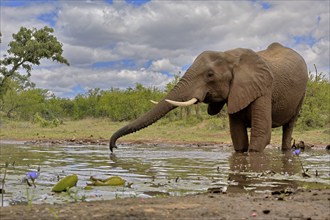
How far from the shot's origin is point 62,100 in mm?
58344

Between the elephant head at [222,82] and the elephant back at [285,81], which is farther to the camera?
the elephant back at [285,81]

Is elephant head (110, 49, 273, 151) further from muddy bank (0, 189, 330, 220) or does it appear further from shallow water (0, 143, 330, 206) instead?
muddy bank (0, 189, 330, 220)

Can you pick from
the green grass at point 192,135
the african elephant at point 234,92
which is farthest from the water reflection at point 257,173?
the green grass at point 192,135

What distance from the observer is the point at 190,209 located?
3.90 m

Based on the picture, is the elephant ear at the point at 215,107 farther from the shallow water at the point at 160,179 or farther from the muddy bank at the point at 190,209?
the muddy bank at the point at 190,209

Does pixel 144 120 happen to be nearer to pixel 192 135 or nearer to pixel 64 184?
pixel 64 184

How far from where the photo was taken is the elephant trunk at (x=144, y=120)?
32.6 feet

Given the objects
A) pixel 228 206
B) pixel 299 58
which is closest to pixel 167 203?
pixel 228 206

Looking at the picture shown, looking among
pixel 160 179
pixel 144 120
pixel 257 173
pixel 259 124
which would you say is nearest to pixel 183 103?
pixel 144 120

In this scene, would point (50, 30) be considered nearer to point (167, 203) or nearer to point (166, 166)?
point (166, 166)

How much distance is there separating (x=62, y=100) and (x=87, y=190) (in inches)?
2127

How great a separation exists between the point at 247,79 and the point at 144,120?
2348 mm

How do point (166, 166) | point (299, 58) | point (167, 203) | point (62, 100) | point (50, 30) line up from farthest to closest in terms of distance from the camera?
point (62, 100) → point (50, 30) → point (299, 58) → point (166, 166) → point (167, 203)

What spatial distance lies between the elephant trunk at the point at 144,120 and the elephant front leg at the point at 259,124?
179cm
